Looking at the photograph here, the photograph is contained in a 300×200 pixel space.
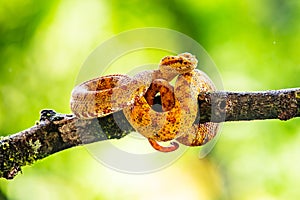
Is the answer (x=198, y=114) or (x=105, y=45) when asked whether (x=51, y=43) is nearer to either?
(x=105, y=45)

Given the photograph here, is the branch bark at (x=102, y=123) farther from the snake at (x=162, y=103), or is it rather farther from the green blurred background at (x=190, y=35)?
the green blurred background at (x=190, y=35)

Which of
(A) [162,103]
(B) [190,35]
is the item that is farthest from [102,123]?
(B) [190,35]

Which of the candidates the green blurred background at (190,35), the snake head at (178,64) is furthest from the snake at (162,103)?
the green blurred background at (190,35)

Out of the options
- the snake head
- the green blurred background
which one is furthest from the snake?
the green blurred background

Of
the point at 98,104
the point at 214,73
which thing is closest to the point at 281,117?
the point at 98,104

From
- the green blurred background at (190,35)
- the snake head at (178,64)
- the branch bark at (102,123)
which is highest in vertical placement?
the green blurred background at (190,35)

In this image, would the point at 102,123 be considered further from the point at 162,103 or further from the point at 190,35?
the point at 190,35
